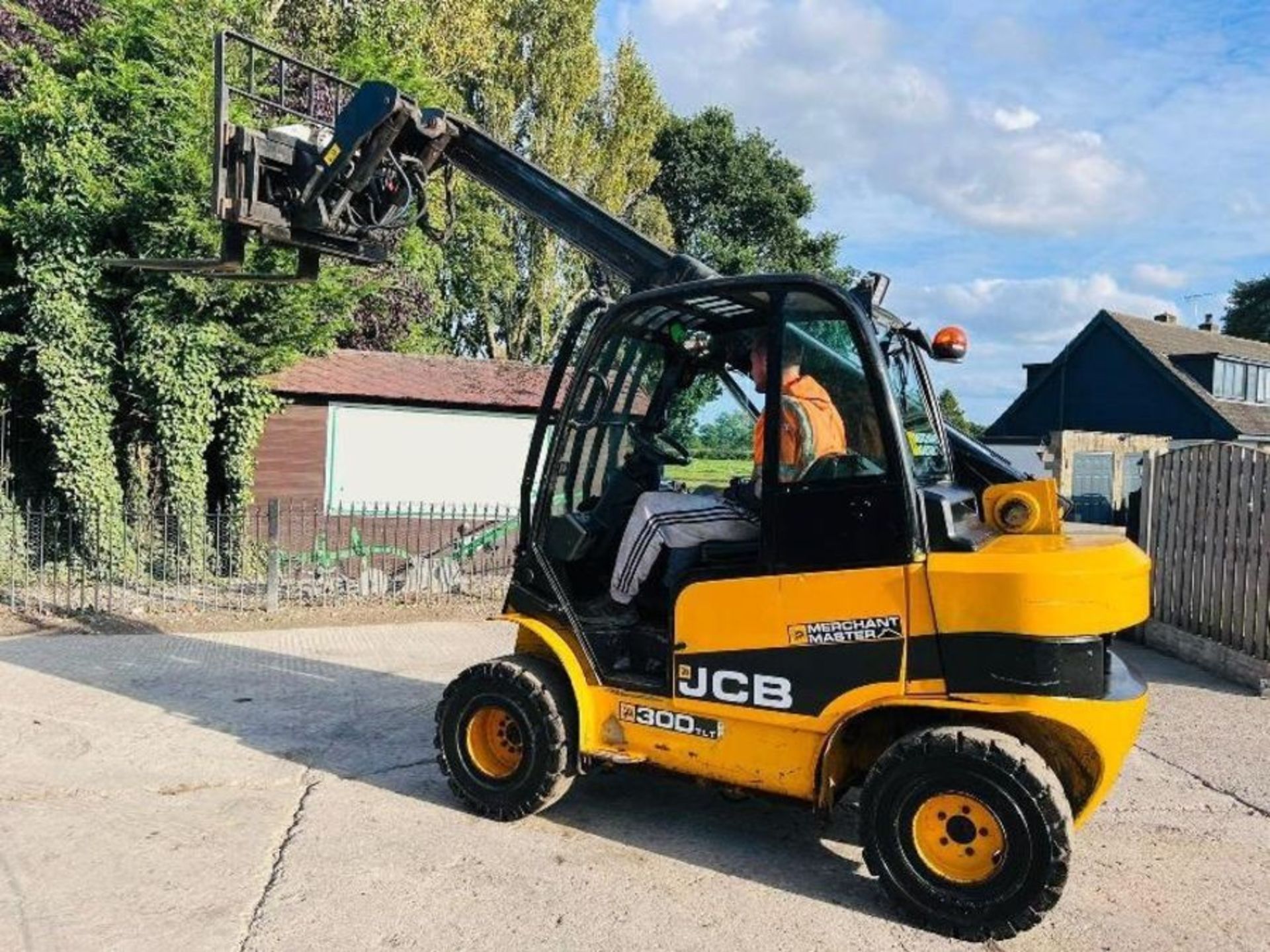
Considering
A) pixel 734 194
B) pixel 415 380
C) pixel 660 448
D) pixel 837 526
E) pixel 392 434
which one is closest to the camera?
pixel 837 526

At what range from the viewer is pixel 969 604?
150 inches

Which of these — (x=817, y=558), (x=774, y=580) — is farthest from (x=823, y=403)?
(x=774, y=580)

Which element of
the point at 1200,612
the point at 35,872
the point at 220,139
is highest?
the point at 220,139

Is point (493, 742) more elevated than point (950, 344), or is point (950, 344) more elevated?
point (950, 344)

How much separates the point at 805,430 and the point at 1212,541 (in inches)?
241

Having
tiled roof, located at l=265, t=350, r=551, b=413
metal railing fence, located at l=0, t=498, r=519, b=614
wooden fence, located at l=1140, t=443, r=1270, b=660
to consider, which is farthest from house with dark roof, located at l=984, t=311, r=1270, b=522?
metal railing fence, located at l=0, t=498, r=519, b=614

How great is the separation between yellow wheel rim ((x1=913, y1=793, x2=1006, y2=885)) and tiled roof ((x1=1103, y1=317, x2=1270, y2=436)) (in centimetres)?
2916

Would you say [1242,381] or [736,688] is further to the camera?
[1242,381]

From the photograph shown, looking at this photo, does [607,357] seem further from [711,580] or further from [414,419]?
[414,419]

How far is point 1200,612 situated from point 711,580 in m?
6.37

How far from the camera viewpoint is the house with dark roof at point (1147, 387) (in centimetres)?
2941

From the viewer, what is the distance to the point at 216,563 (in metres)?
12.6

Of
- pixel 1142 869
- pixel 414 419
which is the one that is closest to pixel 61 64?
pixel 414 419

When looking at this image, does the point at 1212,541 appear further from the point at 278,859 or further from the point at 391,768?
the point at 278,859
